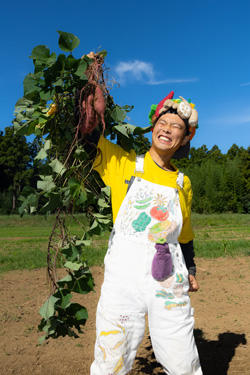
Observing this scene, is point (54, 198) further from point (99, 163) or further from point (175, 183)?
point (175, 183)

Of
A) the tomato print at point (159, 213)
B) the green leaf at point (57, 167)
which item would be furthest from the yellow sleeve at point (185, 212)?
the green leaf at point (57, 167)

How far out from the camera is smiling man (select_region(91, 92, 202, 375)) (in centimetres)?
193

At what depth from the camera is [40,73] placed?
204 cm

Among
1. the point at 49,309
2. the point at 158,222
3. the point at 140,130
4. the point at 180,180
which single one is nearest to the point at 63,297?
the point at 49,309

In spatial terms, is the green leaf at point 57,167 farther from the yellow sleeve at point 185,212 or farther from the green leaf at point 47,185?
the yellow sleeve at point 185,212

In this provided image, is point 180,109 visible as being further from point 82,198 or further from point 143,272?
point 143,272

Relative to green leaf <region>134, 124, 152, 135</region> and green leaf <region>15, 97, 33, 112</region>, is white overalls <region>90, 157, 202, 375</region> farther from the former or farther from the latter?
green leaf <region>15, 97, 33, 112</region>

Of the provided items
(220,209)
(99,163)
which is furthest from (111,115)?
(220,209)

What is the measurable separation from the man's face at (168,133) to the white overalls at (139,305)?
1.28ft

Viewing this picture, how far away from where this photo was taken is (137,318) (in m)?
1.94

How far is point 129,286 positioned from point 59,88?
112cm

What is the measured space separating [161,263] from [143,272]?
4.0 inches

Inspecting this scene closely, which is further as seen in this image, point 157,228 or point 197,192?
point 197,192

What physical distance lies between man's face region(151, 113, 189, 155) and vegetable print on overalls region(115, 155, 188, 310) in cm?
20
